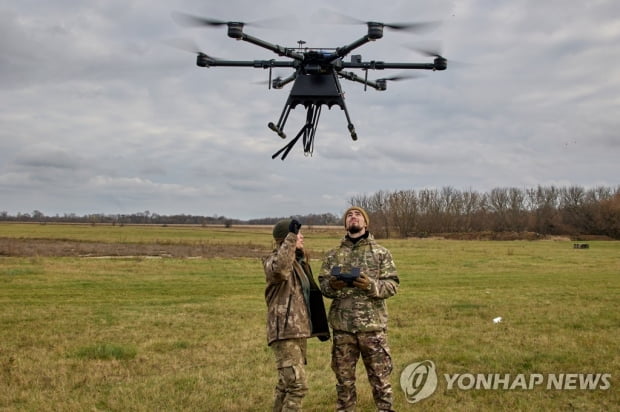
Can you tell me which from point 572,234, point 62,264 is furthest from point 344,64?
Result: point 572,234

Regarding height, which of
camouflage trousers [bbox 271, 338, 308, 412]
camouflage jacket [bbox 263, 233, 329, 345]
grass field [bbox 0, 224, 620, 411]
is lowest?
grass field [bbox 0, 224, 620, 411]

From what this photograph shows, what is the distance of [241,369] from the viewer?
8586 millimetres

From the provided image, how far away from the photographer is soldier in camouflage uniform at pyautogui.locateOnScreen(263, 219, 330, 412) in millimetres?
5348

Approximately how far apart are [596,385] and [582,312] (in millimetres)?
7326

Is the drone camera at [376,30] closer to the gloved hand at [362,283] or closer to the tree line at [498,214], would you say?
the gloved hand at [362,283]

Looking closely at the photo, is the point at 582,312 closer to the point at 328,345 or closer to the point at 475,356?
the point at 475,356

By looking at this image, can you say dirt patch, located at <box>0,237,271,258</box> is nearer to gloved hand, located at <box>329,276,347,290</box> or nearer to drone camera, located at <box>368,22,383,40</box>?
gloved hand, located at <box>329,276,347,290</box>

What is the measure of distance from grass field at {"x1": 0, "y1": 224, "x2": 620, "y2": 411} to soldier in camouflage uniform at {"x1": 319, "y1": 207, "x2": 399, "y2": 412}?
1.37 metres

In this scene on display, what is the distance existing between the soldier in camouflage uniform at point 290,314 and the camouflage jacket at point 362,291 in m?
0.21

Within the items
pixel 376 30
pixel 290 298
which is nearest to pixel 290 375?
pixel 290 298

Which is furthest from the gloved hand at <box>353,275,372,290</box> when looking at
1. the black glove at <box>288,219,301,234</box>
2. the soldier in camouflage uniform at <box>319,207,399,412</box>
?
the black glove at <box>288,219,301,234</box>

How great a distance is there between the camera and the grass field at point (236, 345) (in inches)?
280

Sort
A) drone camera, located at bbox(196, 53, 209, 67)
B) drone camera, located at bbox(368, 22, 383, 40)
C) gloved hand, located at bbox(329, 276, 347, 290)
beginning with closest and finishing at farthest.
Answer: drone camera, located at bbox(368, 22, 383, 40)
gloved hand, located at bbox(329, 276, 347, 290)
drone camera, located at bbox(196, 53, 209, 67)

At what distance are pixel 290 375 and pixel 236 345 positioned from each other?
17.2ft
